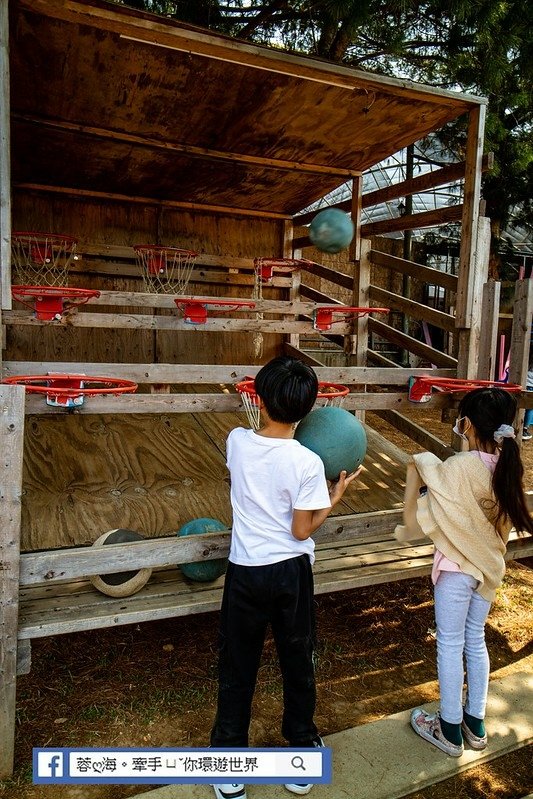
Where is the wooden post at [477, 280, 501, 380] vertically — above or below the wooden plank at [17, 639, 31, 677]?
above

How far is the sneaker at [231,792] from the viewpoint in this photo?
8.54ft

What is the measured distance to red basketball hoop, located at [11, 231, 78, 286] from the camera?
6379 millimetres

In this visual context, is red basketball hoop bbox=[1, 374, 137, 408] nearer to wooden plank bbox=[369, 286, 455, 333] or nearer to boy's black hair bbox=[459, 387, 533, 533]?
boy's black hair bbox=[459, 387, 533, 533]

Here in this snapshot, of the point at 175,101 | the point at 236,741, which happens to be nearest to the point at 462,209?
the point at 175,101

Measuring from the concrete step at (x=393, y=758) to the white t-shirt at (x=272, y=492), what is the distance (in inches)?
45.5

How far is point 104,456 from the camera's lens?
543cm

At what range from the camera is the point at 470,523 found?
111 inches

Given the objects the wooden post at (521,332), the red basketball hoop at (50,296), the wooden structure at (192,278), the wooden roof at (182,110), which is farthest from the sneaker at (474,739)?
the wooden roof at (182,110)

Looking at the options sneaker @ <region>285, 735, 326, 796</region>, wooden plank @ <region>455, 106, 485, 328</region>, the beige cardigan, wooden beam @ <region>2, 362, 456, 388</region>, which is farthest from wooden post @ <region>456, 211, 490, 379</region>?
sneaker @ <region>285, 735, 326, 796</region>

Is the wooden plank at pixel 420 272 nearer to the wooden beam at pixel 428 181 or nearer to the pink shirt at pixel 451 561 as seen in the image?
the wooden beam at pixel 428 181

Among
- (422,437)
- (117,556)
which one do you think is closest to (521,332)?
(422,437)

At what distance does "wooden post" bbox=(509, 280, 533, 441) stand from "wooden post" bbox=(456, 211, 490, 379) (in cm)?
38

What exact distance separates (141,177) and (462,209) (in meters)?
3.45

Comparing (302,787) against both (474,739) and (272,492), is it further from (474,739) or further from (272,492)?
(272,492)
